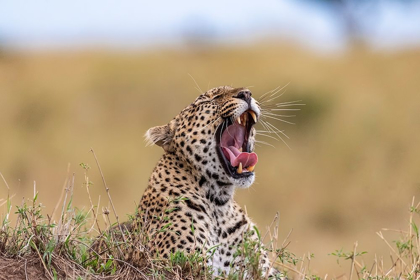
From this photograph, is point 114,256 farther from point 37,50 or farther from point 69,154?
point 37,50

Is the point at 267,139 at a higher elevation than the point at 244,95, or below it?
below

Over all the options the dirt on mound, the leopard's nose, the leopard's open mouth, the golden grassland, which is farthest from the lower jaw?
the golden grassland

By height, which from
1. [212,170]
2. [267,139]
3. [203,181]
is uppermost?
[212,170]

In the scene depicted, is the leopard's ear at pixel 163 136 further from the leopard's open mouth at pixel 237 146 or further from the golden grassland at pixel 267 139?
the golden grassland at pixel 267 139

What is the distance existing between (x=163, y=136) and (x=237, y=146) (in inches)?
24.0

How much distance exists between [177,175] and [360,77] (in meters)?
19.6

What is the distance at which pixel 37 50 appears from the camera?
2869 cm

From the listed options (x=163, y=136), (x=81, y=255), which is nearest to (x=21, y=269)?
(x=81, y=255)

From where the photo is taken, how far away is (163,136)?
751cm

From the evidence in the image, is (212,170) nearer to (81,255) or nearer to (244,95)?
(244,95)

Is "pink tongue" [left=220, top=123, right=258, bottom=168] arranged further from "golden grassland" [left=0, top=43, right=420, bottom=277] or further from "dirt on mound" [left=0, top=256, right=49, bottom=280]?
"golden grassland" [left=0, top=43, right=420, bottom=277]

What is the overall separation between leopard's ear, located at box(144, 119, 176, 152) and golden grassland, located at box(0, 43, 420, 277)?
9725 mm

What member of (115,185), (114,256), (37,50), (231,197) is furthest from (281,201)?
(114,256)

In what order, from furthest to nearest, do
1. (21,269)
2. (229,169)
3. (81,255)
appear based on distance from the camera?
(229,169), (81,255), (21,269)
